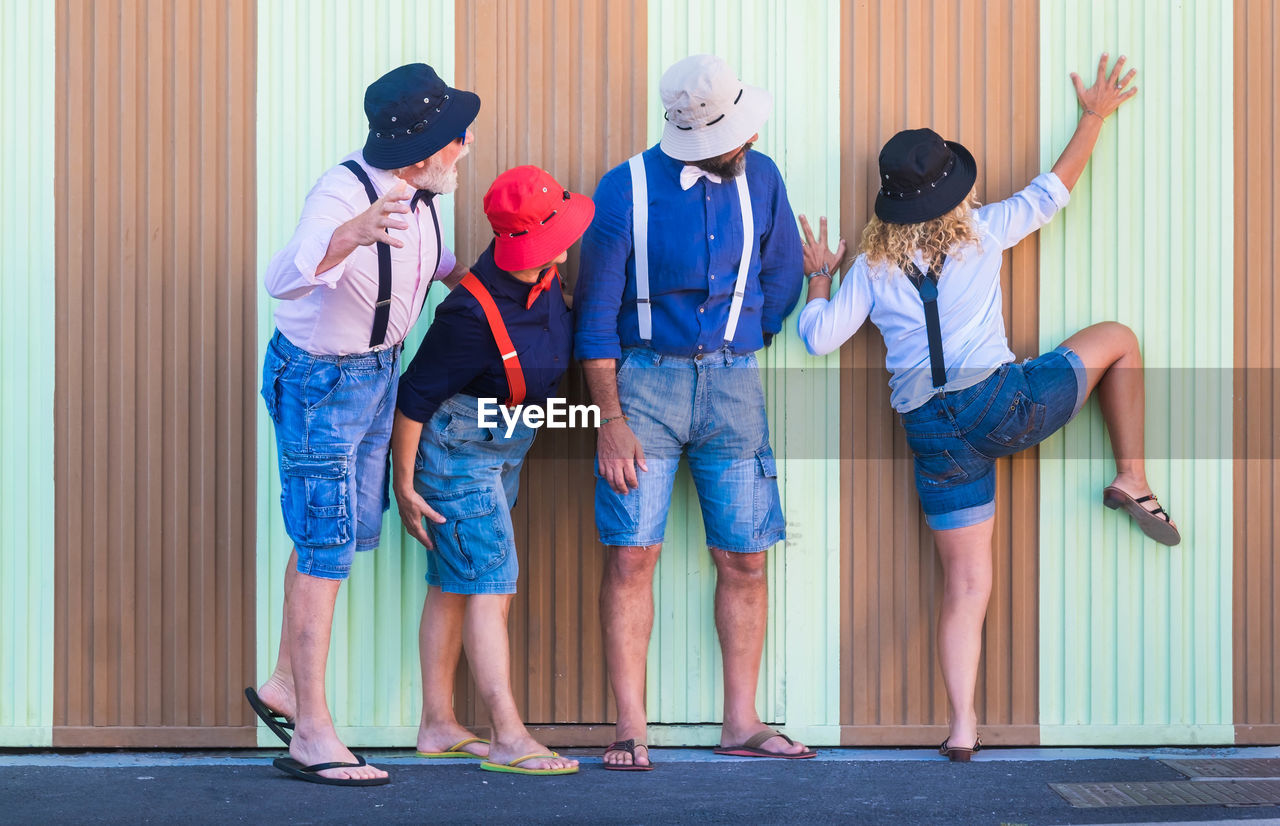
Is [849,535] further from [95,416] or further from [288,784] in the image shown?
[95,416]

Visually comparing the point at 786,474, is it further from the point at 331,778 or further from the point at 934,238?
the point at 331,778

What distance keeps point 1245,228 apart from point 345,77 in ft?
9.88

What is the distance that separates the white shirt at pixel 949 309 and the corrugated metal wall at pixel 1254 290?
0.68 meters

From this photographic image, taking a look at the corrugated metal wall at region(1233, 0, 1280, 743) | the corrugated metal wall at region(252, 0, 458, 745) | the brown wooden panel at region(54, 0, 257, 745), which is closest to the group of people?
the corrugated metal wall at region(252, 0, 458, 745)

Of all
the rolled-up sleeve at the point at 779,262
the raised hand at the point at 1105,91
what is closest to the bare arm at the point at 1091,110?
the raised hand at the point at 1105,91

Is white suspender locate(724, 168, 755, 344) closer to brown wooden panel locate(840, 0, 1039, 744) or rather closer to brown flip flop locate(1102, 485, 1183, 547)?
brown wooden panel locate(840, 0, 1039, 744)

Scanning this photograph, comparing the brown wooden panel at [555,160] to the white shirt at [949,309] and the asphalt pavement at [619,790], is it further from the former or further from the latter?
the white shirt at [949,309]

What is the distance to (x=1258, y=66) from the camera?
13.5ft

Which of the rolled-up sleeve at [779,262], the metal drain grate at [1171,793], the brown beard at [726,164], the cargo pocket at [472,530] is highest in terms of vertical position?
the brown beard at [726,164]

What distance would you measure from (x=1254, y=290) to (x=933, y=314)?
1.20 metres

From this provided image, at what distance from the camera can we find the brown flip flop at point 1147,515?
397 cm

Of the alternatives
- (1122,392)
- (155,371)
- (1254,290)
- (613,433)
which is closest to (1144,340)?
(1122,392)

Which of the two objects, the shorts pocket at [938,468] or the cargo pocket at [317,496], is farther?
the shorts pocket at [938,468]

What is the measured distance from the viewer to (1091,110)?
4027 mm
